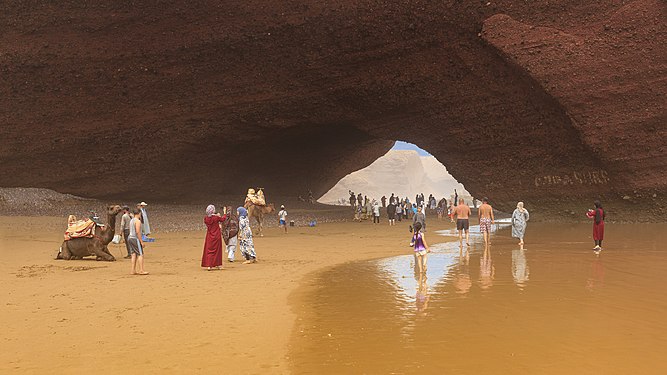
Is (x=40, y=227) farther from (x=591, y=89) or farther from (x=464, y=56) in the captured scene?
(x=591, y=89)

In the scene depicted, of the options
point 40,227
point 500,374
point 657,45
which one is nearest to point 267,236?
point 40,227

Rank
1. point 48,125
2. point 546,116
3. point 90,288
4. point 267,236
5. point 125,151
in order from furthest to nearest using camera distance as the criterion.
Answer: point 125,151
point 48,125
point 546,116
point 267,236
point 90,288

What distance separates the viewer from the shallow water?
5266 mm

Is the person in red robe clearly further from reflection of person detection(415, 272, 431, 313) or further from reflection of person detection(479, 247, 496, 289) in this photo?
reflection of person detection(479, 247, 496, 289)

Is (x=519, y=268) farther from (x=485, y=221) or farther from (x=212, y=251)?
(x=212, y=251)

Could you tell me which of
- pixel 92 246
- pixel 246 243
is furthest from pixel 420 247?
pixel 92 246

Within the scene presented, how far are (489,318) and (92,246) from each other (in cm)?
1106

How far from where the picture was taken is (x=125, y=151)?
2906cm

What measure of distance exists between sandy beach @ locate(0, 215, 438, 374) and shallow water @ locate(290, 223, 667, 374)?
582mm

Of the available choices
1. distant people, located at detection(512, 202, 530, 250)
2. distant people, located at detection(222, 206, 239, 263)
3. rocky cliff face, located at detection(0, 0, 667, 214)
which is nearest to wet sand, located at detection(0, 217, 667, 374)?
distant people, located at detection(222, 206, 239, 263)

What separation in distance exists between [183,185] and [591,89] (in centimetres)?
2388

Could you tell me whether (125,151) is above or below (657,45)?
below

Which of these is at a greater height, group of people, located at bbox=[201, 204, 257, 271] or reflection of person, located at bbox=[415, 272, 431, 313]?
group of people, located at bbox=[201, 204, 257, 271]

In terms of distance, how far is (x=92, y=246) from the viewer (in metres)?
13.9
